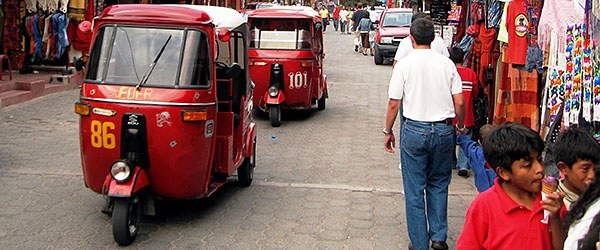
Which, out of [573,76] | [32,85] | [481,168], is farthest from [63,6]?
[481,168]

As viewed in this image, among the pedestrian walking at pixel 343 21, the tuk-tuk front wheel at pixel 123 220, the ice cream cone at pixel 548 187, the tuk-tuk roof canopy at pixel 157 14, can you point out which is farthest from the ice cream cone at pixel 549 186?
the pedestrian walking at pixel 343 21

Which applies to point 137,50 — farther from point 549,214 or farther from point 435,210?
point 549,214

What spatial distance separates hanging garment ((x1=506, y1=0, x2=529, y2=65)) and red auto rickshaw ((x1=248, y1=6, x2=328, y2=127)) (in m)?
4.69

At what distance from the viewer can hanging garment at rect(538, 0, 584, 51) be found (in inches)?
223

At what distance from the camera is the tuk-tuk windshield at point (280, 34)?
1177 centimetres

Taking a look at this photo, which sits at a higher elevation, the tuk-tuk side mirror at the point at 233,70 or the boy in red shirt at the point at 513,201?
the tuk-tuk side mirror at the point at 233,70

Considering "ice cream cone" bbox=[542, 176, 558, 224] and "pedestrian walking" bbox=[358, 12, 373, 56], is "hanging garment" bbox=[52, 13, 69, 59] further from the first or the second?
"pedestrian walking" bbox=[358, 12, 373, 56]

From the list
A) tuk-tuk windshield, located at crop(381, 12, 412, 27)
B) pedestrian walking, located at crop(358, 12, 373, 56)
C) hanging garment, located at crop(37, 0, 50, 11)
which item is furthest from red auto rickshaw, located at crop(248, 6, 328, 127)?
pedestrian walking, located at crop(358, 12, 373, 56)

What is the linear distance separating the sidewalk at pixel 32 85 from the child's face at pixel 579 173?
1101cm

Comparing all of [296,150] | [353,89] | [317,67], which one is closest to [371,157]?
[296,150]

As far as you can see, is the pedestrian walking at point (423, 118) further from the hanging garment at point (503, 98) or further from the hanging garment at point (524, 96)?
the hanging garment at point (503, 98)

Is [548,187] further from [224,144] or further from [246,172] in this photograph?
[246,172]

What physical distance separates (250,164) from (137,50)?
2.18 m

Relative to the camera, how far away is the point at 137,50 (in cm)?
611
